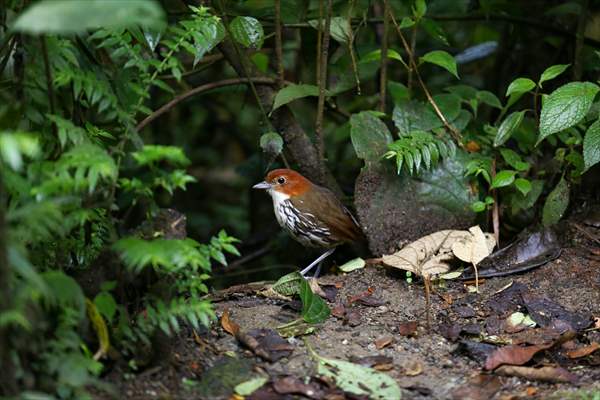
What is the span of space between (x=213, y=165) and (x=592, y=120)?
5.11 meters

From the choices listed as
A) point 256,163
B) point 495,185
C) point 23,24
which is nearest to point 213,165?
point 256,163

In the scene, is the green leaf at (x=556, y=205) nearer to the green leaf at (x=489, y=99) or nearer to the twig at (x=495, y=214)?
the twig at (x=495, y=214)

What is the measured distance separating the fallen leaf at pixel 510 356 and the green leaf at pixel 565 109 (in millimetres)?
1146

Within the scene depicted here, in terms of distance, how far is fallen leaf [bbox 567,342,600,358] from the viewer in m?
3.58

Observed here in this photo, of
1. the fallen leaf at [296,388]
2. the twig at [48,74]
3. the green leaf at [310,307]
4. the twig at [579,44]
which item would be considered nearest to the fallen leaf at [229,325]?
the green leaf at [310,307]

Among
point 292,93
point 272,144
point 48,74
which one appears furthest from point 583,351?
point 48,74

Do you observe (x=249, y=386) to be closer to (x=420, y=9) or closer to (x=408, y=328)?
(x=408, y=328)

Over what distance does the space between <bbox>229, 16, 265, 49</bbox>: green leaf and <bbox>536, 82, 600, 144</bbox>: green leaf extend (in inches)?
58.2

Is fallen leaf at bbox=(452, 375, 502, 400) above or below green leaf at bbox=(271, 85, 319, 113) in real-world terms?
below

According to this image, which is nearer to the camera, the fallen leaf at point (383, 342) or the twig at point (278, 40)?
the fallen leaf at point (383, 342)

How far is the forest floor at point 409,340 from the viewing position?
10.6ft

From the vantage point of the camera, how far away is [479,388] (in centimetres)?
332

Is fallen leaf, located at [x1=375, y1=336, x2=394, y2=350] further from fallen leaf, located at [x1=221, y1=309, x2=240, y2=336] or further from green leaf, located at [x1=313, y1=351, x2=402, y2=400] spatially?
fallen leaf, located at [x1=221, y1=309, x2=240, y2=336]

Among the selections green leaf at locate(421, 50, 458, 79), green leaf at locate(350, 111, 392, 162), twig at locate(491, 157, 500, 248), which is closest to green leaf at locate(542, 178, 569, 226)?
twig at locate(491, 157, 500, 248)
